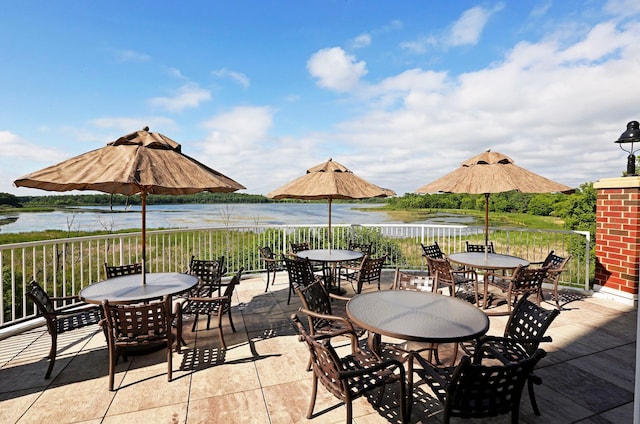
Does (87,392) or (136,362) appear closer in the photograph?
(87,392)

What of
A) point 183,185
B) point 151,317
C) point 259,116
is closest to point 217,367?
point 151,317

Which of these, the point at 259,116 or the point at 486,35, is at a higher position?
the point at 486,35

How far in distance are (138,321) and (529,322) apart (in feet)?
11.3

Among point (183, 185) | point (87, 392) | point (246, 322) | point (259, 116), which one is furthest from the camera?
point (259, 116)

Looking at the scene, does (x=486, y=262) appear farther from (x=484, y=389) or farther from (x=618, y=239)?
(x=484, y=389)

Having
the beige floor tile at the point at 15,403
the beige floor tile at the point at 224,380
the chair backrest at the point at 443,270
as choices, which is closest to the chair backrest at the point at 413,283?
the chair backrest at the point at 443,270

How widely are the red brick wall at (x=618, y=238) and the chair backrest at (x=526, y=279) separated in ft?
6.47

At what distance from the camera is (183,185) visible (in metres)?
2.91

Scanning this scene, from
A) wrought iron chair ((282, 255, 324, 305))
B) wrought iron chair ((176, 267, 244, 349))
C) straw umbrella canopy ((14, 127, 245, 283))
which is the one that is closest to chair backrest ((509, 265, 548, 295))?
wrought iron chair ((282, 255, 324, 305))

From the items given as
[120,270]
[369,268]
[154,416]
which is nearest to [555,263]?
[369,268]

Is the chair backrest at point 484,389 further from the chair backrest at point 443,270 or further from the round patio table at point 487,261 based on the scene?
the round patio table at point 487,261

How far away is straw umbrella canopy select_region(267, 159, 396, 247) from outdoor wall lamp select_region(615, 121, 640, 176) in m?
3.86

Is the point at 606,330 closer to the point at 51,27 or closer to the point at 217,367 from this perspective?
the point at 217,367

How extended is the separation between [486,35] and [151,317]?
8.86 meters
